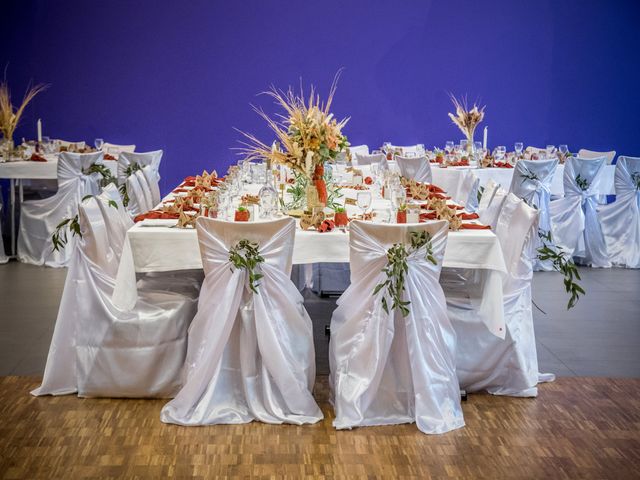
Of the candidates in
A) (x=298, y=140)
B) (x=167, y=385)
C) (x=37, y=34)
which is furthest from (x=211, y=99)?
(x=167, y=385)

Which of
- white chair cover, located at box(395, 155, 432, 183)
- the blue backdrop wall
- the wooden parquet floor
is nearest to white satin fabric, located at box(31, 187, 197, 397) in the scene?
the wooden parquet floor

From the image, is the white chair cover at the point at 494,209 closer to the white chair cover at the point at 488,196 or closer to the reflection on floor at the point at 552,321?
the white chair cover at the point at 488,196

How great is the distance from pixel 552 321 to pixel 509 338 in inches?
62.3

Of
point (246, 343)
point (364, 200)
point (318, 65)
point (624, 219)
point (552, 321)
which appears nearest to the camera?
point (246, 343)

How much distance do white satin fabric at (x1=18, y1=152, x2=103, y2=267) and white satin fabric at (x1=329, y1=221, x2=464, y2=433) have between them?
3.86 m

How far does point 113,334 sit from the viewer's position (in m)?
4.15

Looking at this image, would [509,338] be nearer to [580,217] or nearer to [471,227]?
[471,227]

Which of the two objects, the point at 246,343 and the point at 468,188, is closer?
the point at 246,343

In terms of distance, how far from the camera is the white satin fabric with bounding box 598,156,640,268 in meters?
7.50

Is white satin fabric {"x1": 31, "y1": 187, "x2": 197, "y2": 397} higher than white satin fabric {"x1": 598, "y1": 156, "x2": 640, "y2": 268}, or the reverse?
white satin fabric {"x1": 598, "y1": 156, "x2": 640, "y2": 268}

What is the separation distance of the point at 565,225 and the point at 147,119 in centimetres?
527

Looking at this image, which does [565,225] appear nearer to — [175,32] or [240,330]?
[240,330]

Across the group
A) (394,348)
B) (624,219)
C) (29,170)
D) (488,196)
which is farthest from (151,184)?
(624,219)

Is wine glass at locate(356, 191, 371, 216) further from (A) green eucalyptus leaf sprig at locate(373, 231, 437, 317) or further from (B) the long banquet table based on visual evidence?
(A) green eucalyptus leaf sprig at locate(373, 231, 437, 317)
